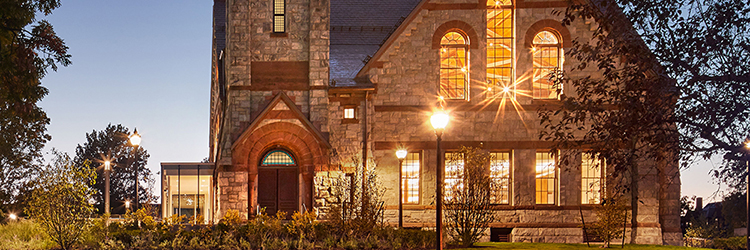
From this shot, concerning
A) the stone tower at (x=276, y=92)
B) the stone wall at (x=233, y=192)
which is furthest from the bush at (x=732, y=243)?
the stone wall at (x=233, y=192)

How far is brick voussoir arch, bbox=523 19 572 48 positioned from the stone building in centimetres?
4

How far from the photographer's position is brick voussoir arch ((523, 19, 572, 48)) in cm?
3102

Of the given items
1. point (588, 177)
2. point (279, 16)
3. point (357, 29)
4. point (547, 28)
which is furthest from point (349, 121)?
point (588, 177)

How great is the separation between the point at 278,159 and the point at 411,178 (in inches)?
215

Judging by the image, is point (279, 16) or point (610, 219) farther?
point (279, 16)

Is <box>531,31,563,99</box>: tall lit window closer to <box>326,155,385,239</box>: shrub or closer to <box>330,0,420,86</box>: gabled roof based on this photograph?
<box>330,0,420,86</box>: gabled roof

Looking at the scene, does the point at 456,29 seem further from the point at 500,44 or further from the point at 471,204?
the point at 471,204

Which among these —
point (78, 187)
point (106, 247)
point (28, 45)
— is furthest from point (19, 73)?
point (106, 247)

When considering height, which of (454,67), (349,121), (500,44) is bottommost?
(349,121)

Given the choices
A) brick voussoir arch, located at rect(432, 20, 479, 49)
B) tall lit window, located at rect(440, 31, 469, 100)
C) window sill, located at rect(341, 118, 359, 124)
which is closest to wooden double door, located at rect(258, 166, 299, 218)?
window sill, located at rect(341, 118, 359, 124)

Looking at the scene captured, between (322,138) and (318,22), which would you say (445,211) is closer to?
(322,138)

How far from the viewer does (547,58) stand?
31438 mm

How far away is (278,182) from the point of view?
1200 inches

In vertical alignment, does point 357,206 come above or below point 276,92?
below
